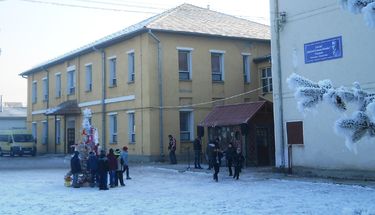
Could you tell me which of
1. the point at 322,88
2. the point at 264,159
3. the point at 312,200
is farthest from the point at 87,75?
the point at 322,88

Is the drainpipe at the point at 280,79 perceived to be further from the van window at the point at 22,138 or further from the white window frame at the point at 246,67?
the van window at the point at 22,138

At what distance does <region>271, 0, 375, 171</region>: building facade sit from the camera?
18188mm

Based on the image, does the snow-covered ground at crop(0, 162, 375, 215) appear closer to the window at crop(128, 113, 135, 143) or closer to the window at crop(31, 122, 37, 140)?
the window at crop(128, 113, 135, 143)

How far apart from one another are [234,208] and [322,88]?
724cm

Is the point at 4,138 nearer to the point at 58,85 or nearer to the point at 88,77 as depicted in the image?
the point at 58,85

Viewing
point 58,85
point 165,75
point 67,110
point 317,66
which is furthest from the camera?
point 58,85

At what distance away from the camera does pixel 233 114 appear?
26.2 metres

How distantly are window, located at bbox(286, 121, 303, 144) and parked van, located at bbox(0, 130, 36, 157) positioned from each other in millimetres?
28611

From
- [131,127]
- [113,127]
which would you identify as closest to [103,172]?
[131,127]

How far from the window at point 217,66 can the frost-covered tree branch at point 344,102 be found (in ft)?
88.3

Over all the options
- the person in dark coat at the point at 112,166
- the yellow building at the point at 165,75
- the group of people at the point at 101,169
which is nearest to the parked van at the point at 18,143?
the yellow building at the point at 165,75

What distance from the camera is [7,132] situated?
44.5 m

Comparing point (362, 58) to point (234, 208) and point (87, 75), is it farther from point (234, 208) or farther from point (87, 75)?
point (87, 75)

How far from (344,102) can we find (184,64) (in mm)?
26296
